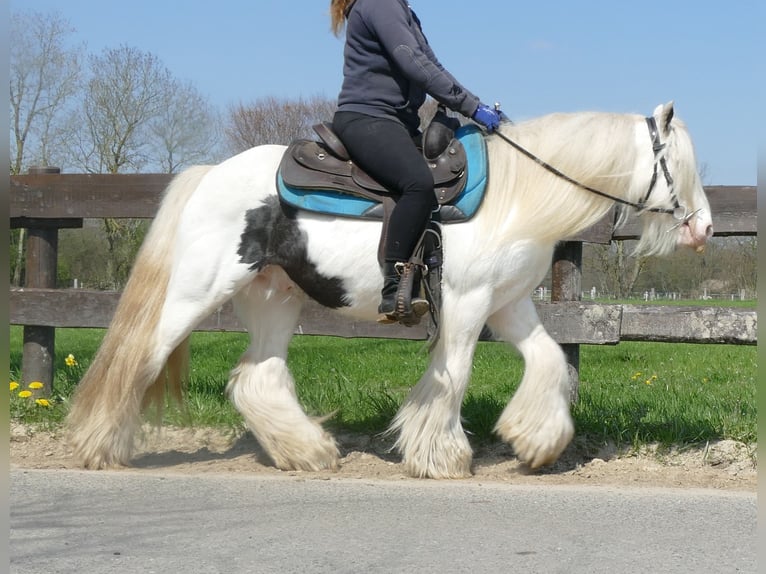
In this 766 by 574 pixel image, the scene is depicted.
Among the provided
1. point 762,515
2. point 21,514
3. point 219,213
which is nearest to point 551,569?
point 762,515

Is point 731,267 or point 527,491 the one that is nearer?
point 527,491

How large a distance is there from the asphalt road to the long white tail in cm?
38

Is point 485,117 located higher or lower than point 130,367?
higher

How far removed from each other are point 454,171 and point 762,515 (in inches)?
98.4

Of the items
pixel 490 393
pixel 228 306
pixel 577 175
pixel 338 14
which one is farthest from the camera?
pixel 490 393

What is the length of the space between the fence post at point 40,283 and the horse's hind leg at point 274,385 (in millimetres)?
2108

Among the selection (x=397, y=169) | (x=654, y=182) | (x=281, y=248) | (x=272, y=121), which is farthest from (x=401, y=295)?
(x=272, y=121)

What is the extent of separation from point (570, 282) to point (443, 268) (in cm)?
167

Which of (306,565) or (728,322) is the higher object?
(728,322)

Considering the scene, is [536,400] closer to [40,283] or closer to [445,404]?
[445,404]

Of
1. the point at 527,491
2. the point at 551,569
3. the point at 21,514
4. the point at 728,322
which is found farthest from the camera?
the point at 728,322

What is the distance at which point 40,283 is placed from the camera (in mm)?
7059

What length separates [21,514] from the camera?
4035 mm

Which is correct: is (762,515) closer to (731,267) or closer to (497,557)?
(497,557)
